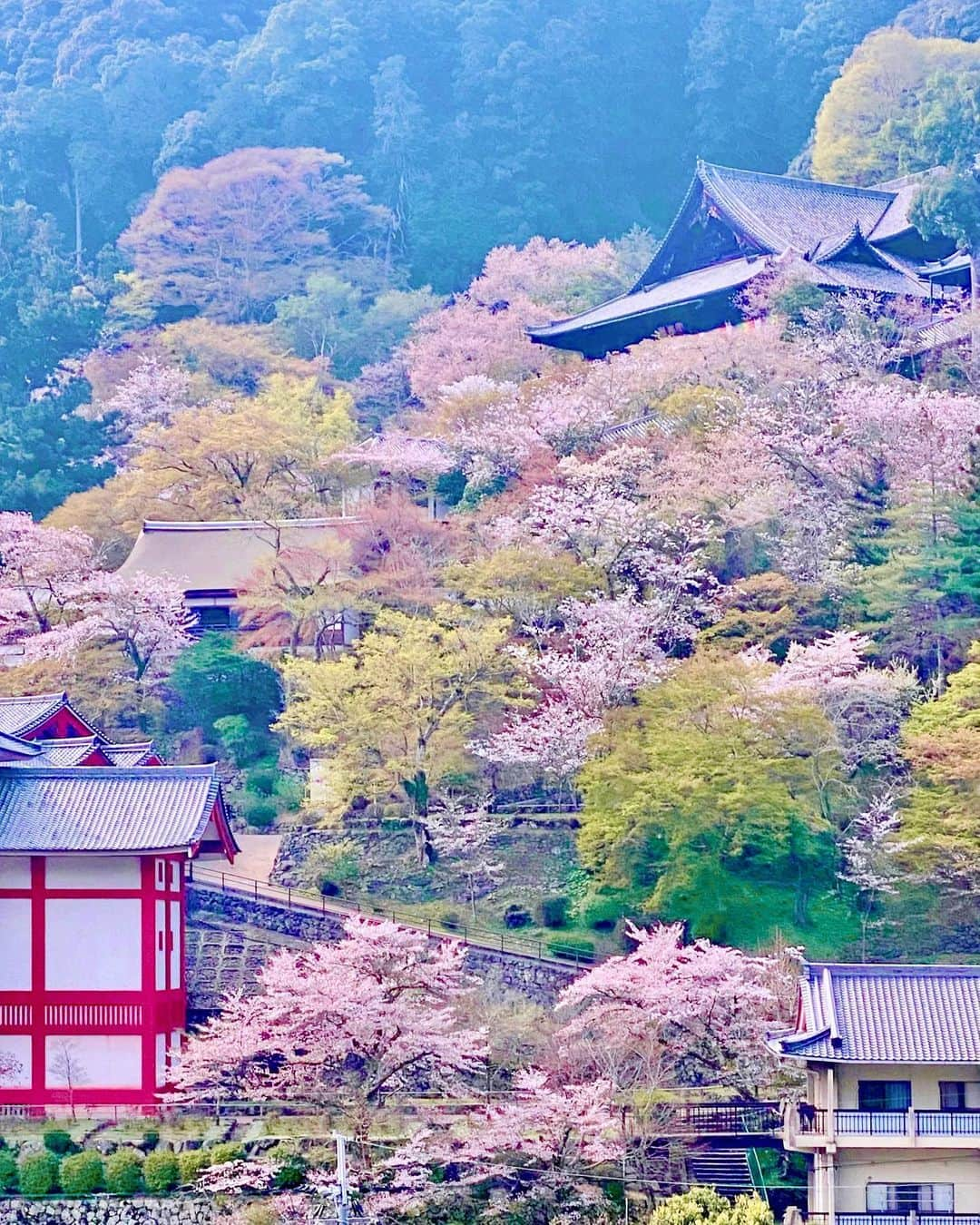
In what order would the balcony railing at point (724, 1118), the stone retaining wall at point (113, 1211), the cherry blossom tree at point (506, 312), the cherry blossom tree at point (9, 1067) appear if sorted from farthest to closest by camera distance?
the cherry blossom tree at point (506, 312), the cherry blossom tree at point (9, 1067), the balcony railing at point (724, 1118), the stone retaining wall at point (113, 1211)

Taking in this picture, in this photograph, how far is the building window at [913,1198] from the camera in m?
29.1

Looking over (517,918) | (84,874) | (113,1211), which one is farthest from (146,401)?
(113,1211)

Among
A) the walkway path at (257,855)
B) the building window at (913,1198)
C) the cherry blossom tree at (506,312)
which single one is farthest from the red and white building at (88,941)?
the cherry blossom tree at (506,312)

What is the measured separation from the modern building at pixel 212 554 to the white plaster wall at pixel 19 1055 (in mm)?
17245

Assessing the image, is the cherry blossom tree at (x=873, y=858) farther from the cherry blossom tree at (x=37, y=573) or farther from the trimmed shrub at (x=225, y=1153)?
the cherry blossom tree at (x=37, y=573)

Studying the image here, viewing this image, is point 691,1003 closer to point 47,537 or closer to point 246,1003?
point 246,1003

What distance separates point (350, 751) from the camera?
1518 inches

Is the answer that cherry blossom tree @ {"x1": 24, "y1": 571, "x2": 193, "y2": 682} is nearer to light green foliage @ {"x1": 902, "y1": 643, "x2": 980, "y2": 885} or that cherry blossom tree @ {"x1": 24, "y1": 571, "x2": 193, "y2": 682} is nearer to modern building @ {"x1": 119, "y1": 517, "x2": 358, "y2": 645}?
modern building @ {"x1": 119, "y1": 517, "x2": 358, "y2": 645}

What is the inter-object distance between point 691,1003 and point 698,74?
2298 inches

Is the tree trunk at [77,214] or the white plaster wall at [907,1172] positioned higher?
the tree trunk at [77,214]

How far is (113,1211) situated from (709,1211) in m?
7.69

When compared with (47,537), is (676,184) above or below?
above

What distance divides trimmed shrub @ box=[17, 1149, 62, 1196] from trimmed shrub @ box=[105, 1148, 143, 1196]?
715mm

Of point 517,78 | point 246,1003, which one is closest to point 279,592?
point 246,1003
